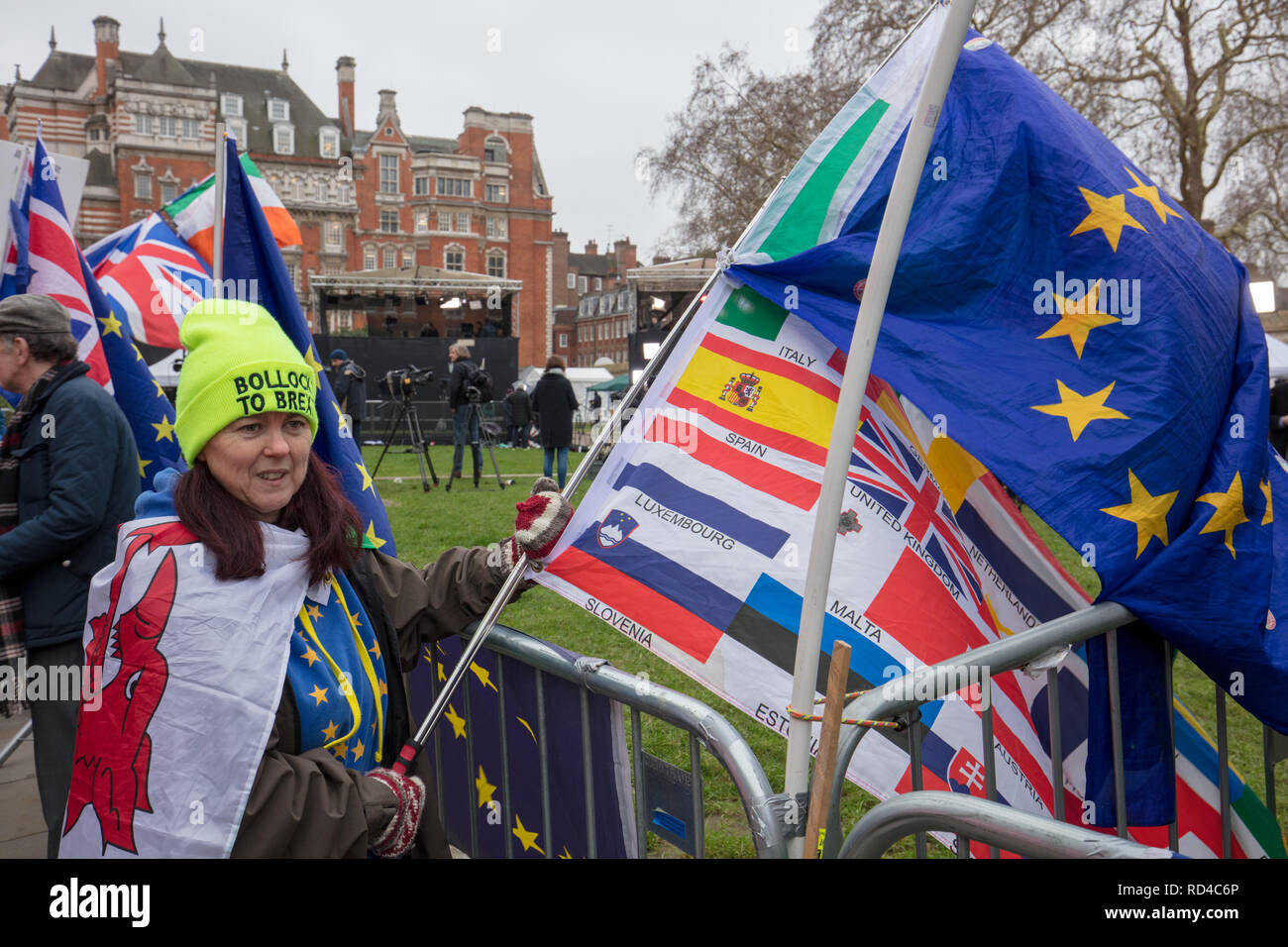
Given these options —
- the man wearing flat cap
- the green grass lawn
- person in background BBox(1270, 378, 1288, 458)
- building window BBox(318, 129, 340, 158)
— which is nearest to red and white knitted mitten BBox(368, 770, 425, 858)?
the green grass lawn

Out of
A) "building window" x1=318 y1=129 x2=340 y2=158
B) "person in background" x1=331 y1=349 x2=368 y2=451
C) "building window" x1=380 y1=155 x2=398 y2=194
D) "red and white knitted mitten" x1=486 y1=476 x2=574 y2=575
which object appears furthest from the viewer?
"building window" x1=380 y1=155 x2=398 y2=194

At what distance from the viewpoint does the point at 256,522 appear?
196 cm

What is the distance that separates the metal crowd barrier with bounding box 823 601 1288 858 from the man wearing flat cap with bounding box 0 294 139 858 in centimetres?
256

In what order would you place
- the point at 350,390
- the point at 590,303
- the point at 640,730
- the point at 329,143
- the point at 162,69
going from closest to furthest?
the point at 640,730 → the point at 350,390 → the point at 162,69 → the point at 329,143 → the point at 590,303

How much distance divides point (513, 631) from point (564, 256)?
267 feet

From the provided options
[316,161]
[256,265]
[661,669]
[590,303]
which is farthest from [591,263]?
[256,265]

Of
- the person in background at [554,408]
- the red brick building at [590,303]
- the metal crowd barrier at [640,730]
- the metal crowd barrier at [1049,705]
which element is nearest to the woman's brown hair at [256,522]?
the metal crowd barrier at [640,730]

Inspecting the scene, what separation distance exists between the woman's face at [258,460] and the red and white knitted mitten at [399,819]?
2.03 feet

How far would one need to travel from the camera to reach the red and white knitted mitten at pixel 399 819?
1945 mm

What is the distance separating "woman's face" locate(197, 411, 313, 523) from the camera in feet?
6.52

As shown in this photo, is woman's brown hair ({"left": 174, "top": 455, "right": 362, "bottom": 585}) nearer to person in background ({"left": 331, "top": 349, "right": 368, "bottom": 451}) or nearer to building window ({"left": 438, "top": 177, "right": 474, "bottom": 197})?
person in background ({"left": 331, "top": 349, "right": 368, "bottom": 451})

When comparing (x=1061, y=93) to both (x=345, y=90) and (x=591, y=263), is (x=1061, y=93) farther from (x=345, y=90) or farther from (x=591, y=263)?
(x=591, y=263)

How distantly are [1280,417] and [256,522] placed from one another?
10538 mm
